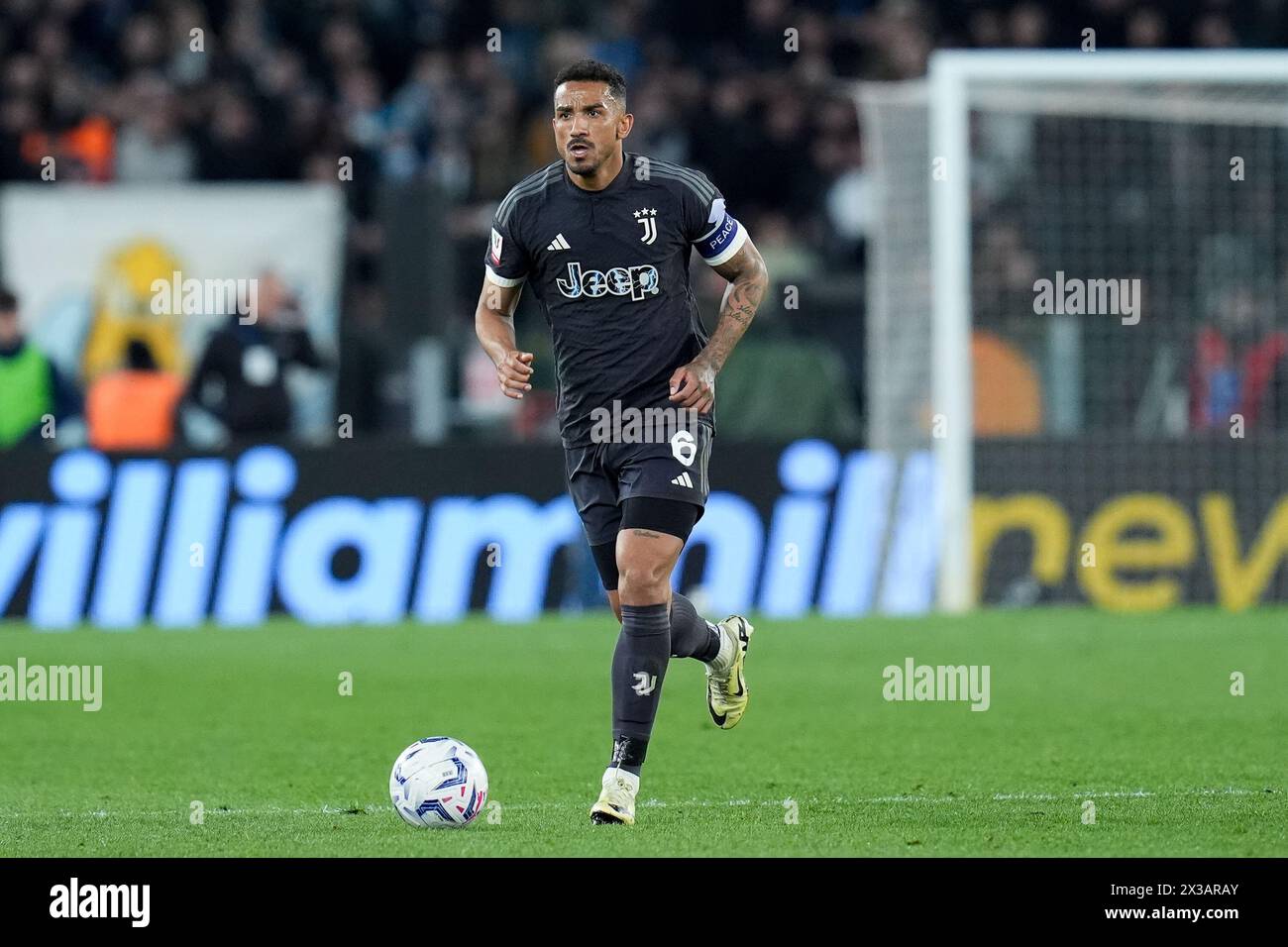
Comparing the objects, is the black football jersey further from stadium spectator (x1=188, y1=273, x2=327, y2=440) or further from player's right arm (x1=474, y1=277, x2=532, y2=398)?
stadium spectator (x1=188, y1=273, x2=327, y2=440)

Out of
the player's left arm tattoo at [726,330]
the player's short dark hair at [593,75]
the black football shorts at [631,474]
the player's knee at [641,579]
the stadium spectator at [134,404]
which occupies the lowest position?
the player's knee at [641,579]

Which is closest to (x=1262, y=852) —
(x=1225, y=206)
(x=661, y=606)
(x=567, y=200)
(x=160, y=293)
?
(x=661, y=606)

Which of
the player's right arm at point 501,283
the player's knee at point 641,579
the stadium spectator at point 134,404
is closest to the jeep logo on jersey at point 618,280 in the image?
the player's right arm at point 501,283

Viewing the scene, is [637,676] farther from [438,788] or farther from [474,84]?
[474,84]

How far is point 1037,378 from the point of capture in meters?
15.8

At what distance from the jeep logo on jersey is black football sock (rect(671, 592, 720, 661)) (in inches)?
40.2

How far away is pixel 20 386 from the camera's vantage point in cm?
1543

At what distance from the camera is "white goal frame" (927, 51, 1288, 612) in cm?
1466

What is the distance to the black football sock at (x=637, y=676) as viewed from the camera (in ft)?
23.5

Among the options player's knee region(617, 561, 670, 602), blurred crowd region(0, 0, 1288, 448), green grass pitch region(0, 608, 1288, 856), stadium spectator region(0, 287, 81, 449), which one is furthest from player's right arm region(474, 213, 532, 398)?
blurred crowd region(0, 0, 1288, 448)

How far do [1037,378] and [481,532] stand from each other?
394cm

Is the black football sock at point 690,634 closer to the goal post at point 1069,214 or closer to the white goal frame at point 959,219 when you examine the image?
the white goal frame at point 959,219

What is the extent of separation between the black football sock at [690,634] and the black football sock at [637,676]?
1.25 feet
